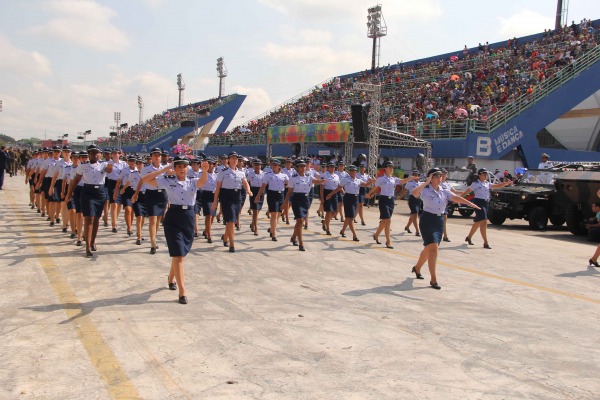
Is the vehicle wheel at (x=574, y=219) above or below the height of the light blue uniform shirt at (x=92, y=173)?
below

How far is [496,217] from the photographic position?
60.0ft

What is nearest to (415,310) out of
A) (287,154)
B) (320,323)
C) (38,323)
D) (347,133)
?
(320,323)

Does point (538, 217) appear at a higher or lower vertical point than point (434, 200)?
lower

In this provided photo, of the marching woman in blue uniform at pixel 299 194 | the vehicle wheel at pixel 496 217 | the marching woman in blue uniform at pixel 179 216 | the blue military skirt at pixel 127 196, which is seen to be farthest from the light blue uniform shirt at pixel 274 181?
the vehicle wheel at pixel 496 217

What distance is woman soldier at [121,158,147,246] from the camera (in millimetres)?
10941

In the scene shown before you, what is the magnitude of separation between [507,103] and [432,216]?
24.3 m

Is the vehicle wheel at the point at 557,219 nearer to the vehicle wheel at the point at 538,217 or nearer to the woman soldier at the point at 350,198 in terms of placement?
the vehicle wheel at the point at 538,217

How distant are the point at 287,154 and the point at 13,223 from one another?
98.4 feet

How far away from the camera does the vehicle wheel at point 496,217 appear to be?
715 inches

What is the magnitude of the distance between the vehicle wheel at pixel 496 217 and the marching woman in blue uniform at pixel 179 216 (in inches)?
531

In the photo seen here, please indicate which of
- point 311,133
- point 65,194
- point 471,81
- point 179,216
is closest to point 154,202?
point 65,194

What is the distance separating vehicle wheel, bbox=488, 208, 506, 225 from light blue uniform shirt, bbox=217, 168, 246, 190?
10.7m

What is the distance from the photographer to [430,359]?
4863 millimetres

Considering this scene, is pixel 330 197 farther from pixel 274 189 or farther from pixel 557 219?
pixel 557 219
